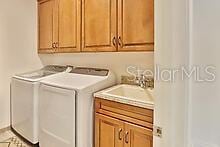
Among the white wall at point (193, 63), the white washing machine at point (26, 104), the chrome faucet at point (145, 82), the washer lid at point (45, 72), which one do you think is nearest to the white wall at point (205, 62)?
the white wall at point (193, 63)

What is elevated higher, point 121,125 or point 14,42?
point 14,42

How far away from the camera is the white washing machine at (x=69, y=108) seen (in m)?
2.26

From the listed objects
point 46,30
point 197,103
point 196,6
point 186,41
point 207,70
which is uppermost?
point 46,30

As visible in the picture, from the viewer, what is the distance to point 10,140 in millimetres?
3283

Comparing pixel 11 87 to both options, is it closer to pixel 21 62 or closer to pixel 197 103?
pixel 21 62

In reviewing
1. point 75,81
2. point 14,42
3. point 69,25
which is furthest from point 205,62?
point 14,42

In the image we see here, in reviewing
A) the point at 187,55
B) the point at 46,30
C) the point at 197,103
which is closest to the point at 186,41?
the point at 187,55

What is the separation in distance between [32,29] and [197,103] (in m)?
3.43

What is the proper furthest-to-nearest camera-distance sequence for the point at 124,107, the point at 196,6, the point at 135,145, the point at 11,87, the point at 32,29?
1. the point at 32,29
2. the point at 11,87
3. the point at 124,107
4. the point at 135,145
5. the point at 196,6

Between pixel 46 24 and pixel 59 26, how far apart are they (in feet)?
1.42

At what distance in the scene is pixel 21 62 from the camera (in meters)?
3.77

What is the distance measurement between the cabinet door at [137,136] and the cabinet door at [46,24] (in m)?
2.02

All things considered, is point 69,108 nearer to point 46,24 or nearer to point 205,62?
point 205,62

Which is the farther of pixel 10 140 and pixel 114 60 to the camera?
pixel 10 140
